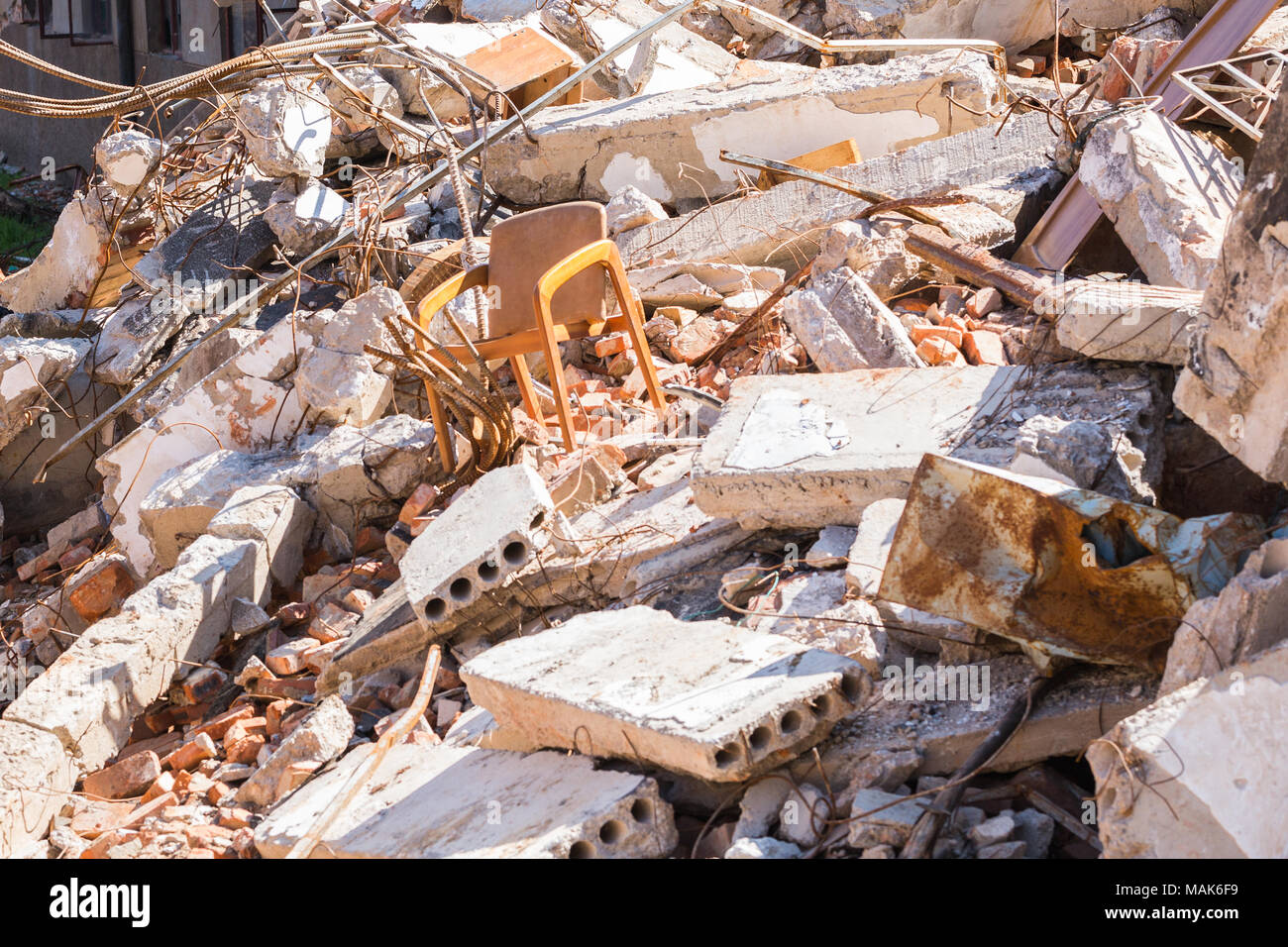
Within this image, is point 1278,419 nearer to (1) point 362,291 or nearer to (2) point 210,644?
(2) point 210,644

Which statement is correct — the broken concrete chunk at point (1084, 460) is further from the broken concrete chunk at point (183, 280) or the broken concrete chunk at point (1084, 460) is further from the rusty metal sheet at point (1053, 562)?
the broken concrete chunk at point (183, 280)

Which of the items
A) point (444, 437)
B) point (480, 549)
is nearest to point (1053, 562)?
point (480, 549)

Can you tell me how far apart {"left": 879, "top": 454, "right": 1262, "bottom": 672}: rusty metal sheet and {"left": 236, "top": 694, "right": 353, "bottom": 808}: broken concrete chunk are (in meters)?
2.05

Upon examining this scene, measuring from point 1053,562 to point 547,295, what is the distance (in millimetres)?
2693

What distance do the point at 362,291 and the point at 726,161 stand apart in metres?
2.22

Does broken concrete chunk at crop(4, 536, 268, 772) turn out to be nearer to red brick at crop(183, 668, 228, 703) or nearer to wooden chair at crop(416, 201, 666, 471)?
red brick at crop(183, 668, 228, 703)

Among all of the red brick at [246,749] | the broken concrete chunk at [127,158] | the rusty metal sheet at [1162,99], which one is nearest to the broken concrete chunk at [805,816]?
the red brick at [246,749]

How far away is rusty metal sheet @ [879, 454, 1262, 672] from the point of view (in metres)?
3.10

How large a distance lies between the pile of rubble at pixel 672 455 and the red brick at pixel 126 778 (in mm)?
24

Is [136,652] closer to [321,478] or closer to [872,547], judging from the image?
[321,478]

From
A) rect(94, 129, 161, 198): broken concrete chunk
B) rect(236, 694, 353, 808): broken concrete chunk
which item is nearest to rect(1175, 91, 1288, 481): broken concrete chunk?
rect(236, 694, 353, 808): broken concrete chunk

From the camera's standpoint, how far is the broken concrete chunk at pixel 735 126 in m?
7.57

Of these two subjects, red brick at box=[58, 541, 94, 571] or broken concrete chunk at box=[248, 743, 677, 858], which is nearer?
broken concrete chunk at box=[248, 743, 677, 858]

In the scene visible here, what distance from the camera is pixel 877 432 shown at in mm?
4410
